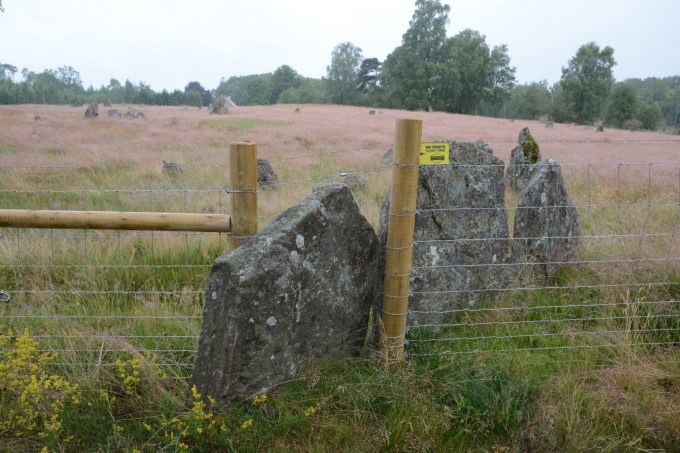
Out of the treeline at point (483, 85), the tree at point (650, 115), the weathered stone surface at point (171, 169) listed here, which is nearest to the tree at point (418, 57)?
the treeline at point (483, 85)

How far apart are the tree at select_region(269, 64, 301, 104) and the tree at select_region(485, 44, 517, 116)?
187 ft

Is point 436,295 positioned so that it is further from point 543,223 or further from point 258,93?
point 258,93

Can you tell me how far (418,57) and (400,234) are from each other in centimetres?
7355

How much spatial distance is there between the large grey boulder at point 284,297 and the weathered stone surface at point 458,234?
0.64 metres

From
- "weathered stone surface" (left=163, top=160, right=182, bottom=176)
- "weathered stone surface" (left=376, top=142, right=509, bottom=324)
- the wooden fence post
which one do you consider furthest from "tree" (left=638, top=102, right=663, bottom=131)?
the wooden fence post

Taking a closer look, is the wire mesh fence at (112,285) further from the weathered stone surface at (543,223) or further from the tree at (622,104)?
the tree at (622,104)

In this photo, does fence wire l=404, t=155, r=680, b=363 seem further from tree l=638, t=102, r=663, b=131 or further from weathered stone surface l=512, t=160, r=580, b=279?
tree l=638, t=102, r=663, b=131

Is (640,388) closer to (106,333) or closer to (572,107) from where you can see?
(106,333)

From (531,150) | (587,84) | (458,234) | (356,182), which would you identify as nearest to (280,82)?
(587,84)

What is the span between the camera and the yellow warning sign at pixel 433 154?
11.4 feet

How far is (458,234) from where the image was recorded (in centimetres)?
453

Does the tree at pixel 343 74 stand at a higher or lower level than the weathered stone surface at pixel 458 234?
higher

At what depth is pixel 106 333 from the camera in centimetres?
394

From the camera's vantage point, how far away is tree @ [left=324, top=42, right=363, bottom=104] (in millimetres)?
98875
